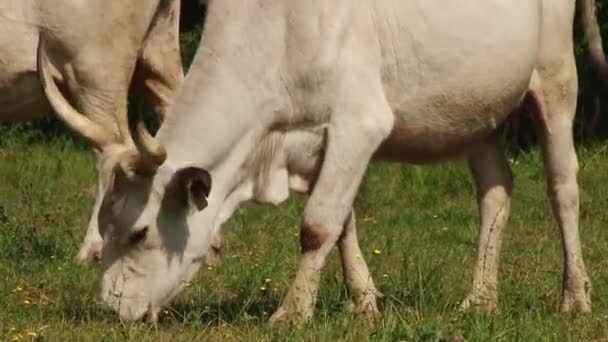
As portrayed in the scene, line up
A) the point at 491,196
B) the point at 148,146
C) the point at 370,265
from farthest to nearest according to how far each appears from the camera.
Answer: the point at 370,265
the point at 491,196
the point at 148,146

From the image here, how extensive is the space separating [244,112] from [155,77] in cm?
331

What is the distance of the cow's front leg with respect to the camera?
8703 millimetres

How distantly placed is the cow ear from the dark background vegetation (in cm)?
803

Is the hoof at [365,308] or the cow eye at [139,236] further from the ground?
the cow eye at [139,236]

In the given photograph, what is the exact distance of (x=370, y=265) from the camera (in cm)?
1105

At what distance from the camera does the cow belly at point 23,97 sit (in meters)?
11.4

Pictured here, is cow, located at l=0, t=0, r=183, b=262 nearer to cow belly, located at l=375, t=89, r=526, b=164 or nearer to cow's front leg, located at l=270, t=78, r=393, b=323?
cow belly, located at l=375, t=89, r=526, b=164

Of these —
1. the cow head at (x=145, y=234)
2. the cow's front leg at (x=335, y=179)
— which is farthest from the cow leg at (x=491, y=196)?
the cow head at (x=145, y=234)

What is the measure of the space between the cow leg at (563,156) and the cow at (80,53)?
8.65 feet

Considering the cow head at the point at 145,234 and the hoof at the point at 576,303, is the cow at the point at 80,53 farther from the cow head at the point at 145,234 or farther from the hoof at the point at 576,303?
the hoof at the point at 576,303

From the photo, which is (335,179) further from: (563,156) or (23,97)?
(23,97)

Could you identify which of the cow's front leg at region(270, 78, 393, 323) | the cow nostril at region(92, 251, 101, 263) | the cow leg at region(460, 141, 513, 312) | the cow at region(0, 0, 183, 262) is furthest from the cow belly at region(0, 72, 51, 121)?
the cow's front leg at region(270, 78, 393, 323)

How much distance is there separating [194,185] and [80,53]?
117 inches

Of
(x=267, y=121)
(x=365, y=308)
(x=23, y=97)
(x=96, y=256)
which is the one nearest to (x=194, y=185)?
(x=267, y=121)
